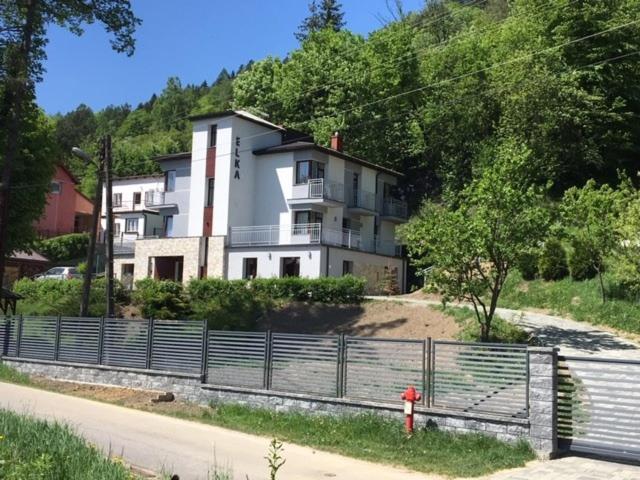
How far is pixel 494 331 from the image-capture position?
876 inches

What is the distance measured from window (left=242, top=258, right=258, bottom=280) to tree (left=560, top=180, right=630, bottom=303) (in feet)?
64.1

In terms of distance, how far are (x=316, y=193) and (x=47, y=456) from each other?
3654cm

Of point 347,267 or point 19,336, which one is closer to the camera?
point 19,336

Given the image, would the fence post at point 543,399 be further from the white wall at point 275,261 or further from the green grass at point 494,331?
the white wall at point 275,261

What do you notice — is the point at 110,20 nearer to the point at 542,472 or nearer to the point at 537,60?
the point at 537,60

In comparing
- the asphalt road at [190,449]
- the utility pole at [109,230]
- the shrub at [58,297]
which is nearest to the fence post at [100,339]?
the asphalt road at [190,449]

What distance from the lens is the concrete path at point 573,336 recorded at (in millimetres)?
20119

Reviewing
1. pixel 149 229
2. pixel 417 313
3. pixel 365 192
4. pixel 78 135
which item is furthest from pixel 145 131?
pixel 417 313

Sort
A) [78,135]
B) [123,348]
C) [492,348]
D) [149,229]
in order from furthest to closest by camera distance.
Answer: [78,135] → [149,229] → [123,348] → [492,348]

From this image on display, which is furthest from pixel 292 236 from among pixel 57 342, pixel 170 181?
pixel 57 342

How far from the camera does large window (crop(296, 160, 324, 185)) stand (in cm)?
4291

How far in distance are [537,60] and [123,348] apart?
3192 cm

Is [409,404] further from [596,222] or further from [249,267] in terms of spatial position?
[249,267]

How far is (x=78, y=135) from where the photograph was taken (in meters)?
126
